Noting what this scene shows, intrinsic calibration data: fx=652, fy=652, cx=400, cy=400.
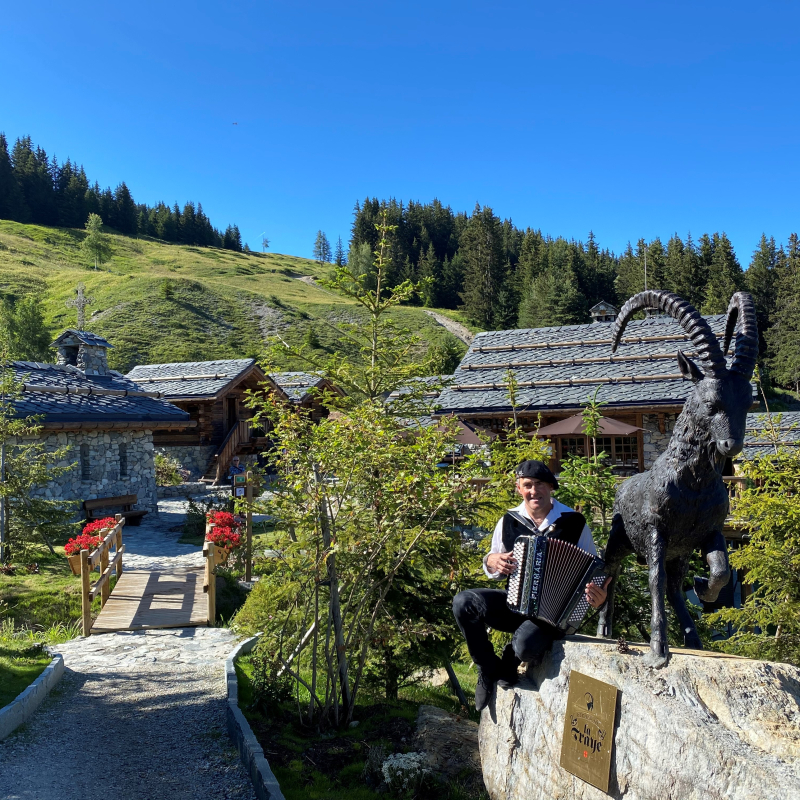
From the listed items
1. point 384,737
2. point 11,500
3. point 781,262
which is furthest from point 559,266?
point 384,737

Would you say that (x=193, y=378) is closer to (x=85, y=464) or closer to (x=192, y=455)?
(x=192, y=455)

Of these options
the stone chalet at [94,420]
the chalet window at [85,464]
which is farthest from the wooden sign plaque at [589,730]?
the chalet window at [85,464]

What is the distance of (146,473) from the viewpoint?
21656 mm

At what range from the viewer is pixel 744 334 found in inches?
140

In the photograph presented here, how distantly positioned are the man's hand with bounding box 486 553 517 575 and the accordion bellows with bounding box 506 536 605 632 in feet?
0.11

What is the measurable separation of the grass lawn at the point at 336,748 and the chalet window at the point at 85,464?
47.3 ft

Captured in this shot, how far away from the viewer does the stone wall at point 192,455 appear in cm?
3108

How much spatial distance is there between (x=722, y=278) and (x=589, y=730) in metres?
71.4

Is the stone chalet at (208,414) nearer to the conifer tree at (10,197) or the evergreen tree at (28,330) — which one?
the evergreen tree at (28,330)

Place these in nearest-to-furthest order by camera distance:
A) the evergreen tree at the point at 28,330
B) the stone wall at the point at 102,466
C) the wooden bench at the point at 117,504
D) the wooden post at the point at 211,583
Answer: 1. the wooden post at the point at 211,583
2. the stone wall at the point at 102,466
3. the wooden bench at the point at 117,504
4. the evergreen tree at the point at 28,330

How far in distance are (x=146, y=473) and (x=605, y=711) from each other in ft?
66.5

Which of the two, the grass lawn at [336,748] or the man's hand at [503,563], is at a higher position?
the man's hand at [503,563]

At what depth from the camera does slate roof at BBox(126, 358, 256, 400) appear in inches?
1187

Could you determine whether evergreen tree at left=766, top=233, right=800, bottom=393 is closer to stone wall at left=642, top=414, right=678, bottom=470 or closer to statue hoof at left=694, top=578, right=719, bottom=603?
stone wall at left=642, top=414, right=678, bottom=470
